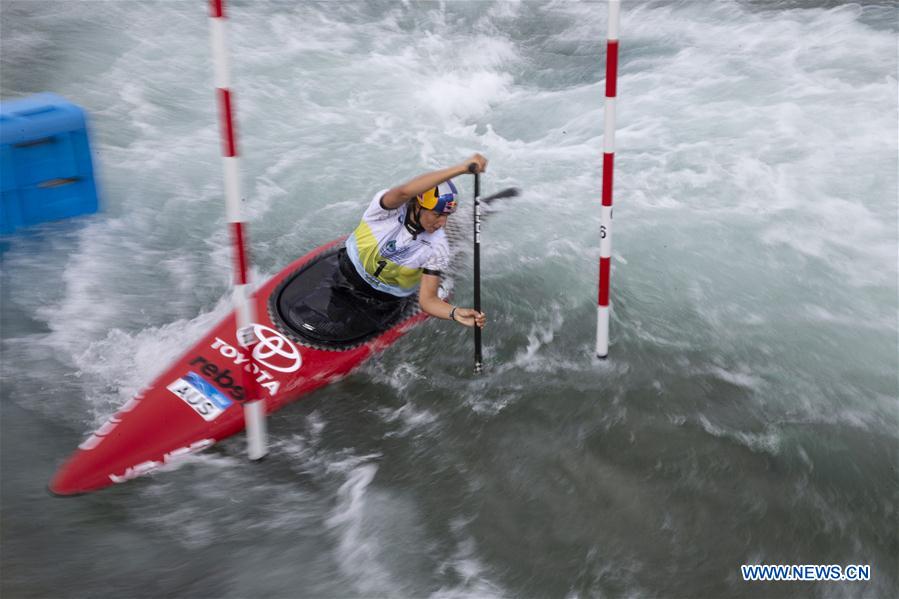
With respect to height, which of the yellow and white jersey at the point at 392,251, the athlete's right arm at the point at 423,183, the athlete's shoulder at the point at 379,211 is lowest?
the yellow and white jersey at the point at 392,251

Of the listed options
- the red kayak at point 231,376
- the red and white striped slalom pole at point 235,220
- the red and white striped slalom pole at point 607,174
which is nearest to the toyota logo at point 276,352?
the red kayak at point 231,376

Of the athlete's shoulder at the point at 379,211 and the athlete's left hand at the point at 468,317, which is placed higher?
the athlete's shoulder at the point at 379,211

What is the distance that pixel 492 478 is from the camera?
3896mm

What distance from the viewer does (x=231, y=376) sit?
4.15 metres

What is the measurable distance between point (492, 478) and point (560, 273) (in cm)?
196

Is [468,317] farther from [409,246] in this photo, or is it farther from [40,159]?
[40,159]

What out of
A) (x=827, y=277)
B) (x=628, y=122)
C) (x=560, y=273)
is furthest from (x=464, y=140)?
(x=827, y=277)

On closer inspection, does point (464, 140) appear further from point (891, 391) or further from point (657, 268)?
point (891, 391)

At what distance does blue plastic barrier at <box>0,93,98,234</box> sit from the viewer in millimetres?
5070

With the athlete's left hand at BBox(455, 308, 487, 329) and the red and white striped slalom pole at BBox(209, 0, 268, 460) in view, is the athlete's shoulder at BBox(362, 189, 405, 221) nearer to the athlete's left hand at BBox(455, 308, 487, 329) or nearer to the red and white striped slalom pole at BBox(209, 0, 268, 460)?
the athlete's left hand at BBox(455, 308, 487, 329)

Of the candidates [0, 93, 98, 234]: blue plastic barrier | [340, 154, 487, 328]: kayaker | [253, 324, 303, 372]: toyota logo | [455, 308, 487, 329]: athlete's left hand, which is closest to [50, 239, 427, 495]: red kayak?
[253, 324, 303, 372]: toyota logo

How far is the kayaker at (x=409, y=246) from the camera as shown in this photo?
4.02m

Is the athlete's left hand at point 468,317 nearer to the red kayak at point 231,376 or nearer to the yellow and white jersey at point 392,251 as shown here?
the yellow and white jersey at point 392,251

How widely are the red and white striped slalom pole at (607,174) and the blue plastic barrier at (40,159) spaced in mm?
3153
